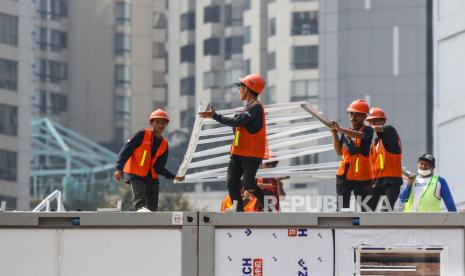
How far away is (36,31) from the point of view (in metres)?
137

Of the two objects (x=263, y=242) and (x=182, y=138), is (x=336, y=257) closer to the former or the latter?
(x=263, y=242)

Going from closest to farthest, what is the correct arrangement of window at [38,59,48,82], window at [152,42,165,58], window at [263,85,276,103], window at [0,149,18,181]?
1. window at [0,149,18,181]
2. window at [263,85,276,103]
3. window at [38,59,48,82]
4. window at [152,42,165,58]

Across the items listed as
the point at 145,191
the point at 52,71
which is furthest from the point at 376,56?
the point at 145,191

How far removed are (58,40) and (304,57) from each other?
77.7ft

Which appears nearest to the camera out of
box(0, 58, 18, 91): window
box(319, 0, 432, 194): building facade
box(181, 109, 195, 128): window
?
box(0, 58, 18, 91): window

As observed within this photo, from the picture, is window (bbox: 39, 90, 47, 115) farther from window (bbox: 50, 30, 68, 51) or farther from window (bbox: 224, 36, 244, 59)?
window (bbox: 224, 36, 244, 59)

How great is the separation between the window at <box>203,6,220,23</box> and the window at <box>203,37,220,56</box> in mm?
1768

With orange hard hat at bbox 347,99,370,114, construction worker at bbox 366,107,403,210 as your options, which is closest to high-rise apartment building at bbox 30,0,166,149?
orange hard hat at bbox 347,99,370,114

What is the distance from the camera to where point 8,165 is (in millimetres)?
110312

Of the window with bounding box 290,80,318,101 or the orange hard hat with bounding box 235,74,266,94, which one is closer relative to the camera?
the orange hard hat with bounding box 235,74,266,94

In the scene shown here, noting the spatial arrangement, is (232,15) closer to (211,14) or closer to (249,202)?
(211,14)

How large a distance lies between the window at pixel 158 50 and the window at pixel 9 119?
32035 mm

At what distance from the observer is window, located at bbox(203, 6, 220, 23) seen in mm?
135750

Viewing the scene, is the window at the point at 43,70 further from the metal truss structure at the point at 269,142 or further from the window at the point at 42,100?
the metal truss structure at the point at 269,142
